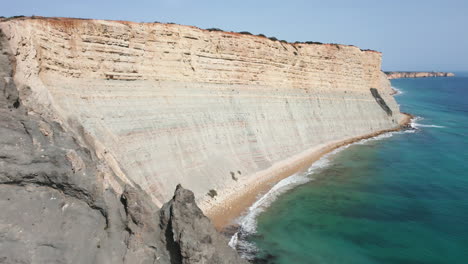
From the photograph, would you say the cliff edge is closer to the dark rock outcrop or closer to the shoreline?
the dark rock outcrop

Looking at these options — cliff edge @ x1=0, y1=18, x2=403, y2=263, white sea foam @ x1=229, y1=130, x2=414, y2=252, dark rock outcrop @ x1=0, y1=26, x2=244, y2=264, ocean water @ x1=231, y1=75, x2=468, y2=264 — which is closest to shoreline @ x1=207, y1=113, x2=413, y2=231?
cliff edge @ x1=0, y1=18, x2=403, y2=263

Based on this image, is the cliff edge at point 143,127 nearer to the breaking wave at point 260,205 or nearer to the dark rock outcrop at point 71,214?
the dark rock outcrop at point 71,214

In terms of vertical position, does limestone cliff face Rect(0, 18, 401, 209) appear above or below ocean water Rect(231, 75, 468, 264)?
above

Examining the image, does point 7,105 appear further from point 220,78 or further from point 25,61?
point 220,78

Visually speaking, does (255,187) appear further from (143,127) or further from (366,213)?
(143,127)

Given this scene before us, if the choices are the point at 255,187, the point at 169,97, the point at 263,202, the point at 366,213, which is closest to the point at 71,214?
the point at 169,97
